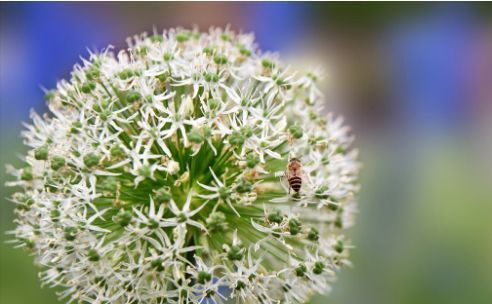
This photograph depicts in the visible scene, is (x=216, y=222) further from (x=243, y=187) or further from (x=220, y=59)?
(x=220, y=59)

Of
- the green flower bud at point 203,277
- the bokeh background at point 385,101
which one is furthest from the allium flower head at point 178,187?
the bokeh background at point 385,101

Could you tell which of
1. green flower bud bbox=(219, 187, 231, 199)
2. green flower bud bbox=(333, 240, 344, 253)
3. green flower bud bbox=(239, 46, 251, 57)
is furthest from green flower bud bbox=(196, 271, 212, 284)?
green flower bud bbox=(239, 46, 251, 57)

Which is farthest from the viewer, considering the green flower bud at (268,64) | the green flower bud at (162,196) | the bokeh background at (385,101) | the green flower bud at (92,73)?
the bokeh background at (385,101)

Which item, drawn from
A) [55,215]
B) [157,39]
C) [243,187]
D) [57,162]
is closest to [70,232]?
[55,215]

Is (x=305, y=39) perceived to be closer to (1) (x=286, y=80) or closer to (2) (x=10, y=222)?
(2) (x=10, y=222)

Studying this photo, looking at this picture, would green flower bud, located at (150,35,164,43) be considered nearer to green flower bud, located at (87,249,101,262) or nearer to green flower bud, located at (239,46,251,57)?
green flower bud, located at (239,46,251,57)

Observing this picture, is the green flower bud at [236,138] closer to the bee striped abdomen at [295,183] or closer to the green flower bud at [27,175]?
the bee striped abdomen at [295,183]

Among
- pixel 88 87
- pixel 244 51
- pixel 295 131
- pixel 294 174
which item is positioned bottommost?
pixel 294 174
